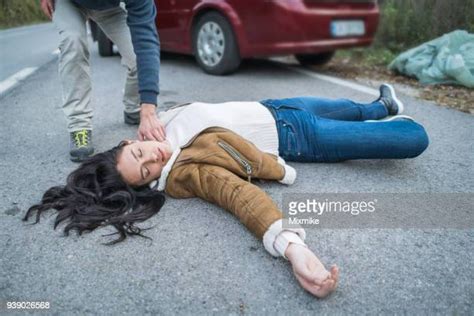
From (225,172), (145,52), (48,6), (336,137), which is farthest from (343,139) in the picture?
(48,6)

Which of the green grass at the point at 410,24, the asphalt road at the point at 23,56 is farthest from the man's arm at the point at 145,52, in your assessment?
the green grass at the point at 410,24

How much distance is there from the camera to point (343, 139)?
2.38m

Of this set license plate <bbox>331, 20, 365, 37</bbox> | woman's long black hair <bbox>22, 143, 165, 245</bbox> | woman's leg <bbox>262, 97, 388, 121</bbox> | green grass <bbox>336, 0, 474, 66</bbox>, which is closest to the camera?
woman's long black hair <bbox>22, 143, 165, 245</bbox>

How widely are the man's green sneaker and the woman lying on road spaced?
46 centimetres

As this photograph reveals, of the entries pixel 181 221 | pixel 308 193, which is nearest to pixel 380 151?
pixel 308 193

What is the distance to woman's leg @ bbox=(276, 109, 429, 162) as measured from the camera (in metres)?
2.31

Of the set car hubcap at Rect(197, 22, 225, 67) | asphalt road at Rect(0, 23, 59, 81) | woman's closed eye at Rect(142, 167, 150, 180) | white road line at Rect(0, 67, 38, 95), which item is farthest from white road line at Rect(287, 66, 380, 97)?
asphalt road at Rect(0, 23, 59, 81)

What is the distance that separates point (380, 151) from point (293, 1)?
2628 millimetres

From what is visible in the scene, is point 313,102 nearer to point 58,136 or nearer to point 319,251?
point 319,251

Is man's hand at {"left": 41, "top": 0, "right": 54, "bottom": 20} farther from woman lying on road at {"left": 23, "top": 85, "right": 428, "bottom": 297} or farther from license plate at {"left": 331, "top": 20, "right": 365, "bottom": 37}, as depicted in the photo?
license plate at {"left": 331, "top": 20, "right": 365, "bottom": 37}

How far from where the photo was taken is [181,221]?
2.00 meters

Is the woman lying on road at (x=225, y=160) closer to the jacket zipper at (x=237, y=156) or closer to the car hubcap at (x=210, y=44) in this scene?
the jacket zipper at (x=237, y=156)

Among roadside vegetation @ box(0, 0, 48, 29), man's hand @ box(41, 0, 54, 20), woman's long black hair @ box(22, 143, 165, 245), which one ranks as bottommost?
roadside vegetation @ box(0, 0, 48, 29)

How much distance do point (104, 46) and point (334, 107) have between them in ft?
16.5
